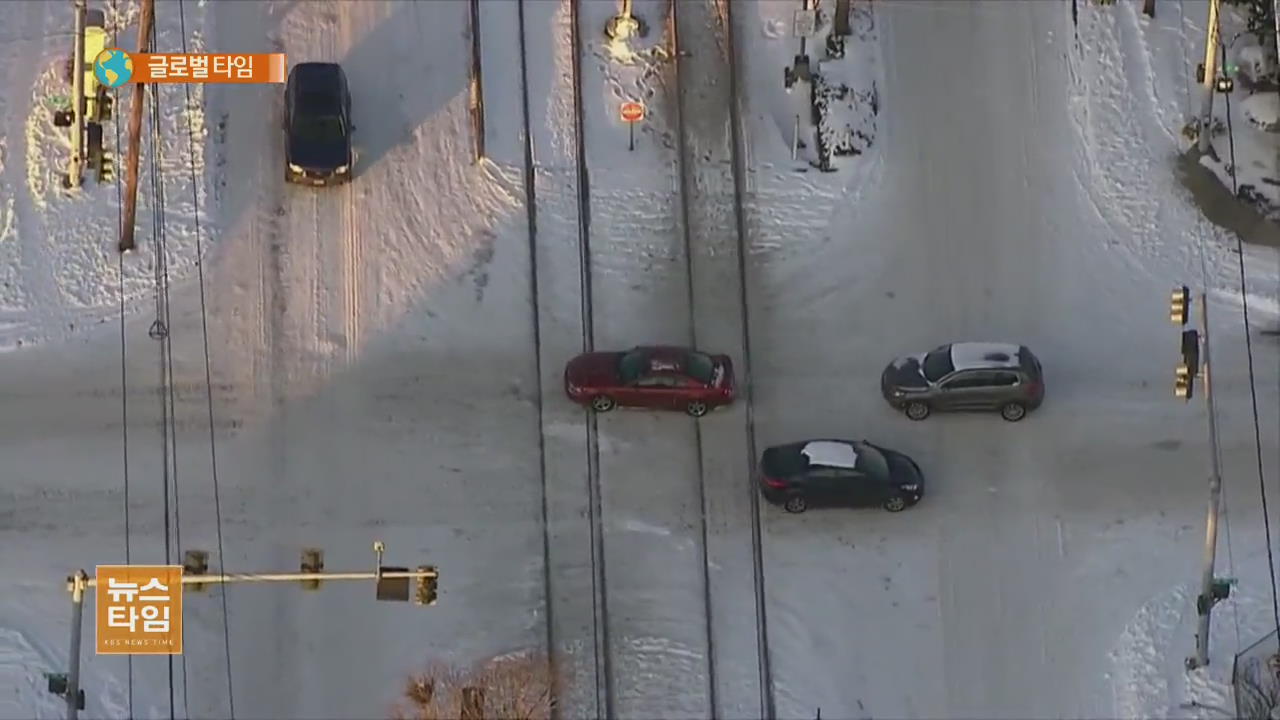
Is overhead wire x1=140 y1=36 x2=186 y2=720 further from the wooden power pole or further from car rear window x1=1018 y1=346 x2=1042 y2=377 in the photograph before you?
car rear window x1=1018 y1=346 x2=1042 y2=377

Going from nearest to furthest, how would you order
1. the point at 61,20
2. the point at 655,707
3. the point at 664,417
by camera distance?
1. the point at 655,707
2. the point at 664,417
3. the point at 61,20

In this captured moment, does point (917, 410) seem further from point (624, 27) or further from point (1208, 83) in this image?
point (624, 27)

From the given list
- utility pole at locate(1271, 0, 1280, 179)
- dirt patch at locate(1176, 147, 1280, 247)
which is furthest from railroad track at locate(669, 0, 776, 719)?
utility pole at locate(1271, 0, 1280, 179)

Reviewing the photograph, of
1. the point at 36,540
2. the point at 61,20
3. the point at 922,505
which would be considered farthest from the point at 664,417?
the point at 61,20

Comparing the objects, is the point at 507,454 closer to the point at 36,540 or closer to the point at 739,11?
the point at 36,540

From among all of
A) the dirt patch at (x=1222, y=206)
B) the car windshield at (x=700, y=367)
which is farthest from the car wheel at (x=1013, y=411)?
the dirt patch at (x=1222, y=206)

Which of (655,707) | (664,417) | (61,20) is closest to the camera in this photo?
(655,707)
